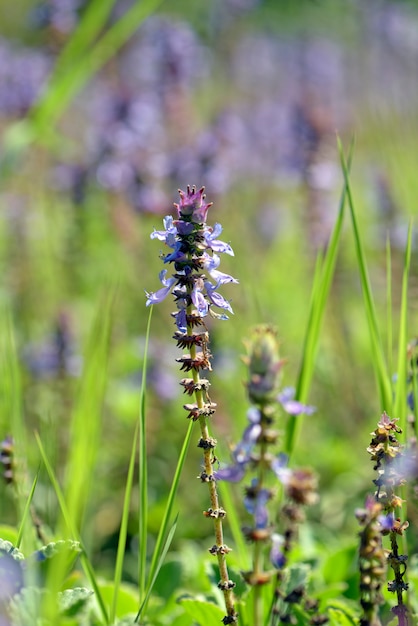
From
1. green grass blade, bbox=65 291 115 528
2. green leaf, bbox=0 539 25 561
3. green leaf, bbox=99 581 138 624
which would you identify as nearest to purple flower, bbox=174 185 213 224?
green grass blade, bbox=65 291 115 528

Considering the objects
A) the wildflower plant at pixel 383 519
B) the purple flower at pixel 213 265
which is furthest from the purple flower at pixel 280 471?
the purple flower at pixel 213 265

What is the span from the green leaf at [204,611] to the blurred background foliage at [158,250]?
0.41 m

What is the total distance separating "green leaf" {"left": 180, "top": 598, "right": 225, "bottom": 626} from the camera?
63.2 inches

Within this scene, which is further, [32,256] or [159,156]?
[32,256]

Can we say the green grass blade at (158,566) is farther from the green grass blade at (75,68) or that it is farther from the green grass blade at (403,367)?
the green grass blade at (75,68)

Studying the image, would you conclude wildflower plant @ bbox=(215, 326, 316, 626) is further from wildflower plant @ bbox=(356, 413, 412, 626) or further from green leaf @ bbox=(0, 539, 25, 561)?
green leaf @ bbox=(0, 539, 25, 561)

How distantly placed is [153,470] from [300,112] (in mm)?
2234

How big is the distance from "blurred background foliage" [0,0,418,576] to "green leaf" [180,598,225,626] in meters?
0.41

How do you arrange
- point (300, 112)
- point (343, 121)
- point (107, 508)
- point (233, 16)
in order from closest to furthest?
point (107, 508), point (300, 112), point (233, 16), point (343, 121)

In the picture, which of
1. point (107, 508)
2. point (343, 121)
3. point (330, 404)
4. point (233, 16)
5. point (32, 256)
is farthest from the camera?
point (343, 121)

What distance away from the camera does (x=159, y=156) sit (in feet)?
17.1

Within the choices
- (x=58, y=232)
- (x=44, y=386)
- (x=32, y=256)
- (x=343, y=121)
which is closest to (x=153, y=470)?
(x=44, y=386)

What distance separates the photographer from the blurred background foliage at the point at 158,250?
3.46 metres

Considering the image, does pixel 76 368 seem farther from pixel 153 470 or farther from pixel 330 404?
pixel 330 404
